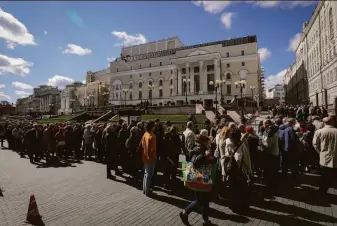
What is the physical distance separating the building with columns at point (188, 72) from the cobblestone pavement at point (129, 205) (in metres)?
39.2

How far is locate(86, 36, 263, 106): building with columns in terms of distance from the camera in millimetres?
55656

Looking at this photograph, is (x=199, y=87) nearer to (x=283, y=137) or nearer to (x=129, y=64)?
(x=129, y=64)

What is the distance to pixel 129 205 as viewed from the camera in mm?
5840

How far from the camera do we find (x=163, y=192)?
686 cm

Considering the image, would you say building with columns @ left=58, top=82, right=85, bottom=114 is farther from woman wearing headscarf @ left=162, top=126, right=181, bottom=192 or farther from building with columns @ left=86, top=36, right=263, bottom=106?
woman wearing headscarf @ left=162, top=126, right=181, bottom=192

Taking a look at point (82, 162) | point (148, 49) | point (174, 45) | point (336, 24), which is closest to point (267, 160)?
point (82, 162)

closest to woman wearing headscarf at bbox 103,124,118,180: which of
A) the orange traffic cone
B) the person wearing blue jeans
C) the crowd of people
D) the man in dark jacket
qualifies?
the crowd of people

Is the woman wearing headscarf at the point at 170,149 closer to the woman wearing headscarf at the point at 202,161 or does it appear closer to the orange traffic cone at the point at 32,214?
the woman wearing headscarf at the point at 202,161

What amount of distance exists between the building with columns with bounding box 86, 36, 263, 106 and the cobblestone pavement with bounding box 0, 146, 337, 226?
129 ft

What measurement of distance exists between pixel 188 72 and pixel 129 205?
5522cm

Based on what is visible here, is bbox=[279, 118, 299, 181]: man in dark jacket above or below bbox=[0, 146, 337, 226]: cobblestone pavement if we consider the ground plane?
above

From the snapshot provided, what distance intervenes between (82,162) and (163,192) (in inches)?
272

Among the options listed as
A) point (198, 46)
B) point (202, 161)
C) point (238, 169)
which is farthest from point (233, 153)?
point (198, 46)

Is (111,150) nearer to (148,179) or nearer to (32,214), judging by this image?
(148,179)
